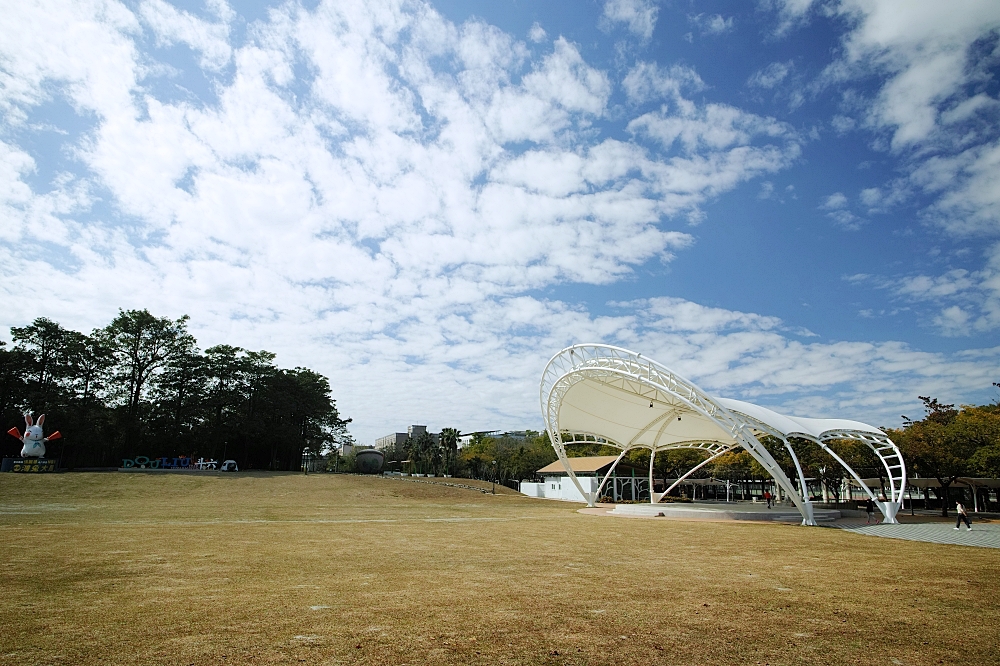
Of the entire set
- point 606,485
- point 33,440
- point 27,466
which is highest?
point 33,440

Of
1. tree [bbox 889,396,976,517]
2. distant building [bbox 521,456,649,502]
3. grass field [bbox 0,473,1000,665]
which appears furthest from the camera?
distant building [bbox 521,456,649,502]

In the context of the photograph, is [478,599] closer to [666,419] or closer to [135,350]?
[666,419]

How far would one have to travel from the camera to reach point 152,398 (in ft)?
211

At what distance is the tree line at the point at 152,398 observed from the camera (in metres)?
54.7

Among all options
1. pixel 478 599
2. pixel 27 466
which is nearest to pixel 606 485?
pixel 478 599

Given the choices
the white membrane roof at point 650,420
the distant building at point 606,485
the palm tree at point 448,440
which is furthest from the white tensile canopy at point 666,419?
the palm tree at point 448,440

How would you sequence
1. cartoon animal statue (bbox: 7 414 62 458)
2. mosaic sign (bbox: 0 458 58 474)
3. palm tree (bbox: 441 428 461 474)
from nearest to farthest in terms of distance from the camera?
mosaic sign (bbox: 0 458 58 474)
cartoon animal statue (bbox: 7 414 62 458)
palm tree (bbox: 441 428 461 474)

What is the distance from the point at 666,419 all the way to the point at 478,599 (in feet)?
123

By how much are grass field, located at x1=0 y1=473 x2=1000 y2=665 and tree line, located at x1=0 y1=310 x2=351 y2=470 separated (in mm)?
46590

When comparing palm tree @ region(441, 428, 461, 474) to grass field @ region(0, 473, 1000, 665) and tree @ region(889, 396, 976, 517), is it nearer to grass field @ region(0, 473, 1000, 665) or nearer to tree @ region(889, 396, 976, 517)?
tree @ region(889, 396, 976, 517)

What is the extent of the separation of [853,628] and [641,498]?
5660 centimetres

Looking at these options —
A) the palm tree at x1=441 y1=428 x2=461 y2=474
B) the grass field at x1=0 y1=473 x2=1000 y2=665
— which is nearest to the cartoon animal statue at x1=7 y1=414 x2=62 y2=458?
the grass field at x1=0 y1=473 x2=1000 y2=665

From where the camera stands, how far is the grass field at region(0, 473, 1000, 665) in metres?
6.15

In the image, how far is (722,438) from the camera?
44000 millimetres
